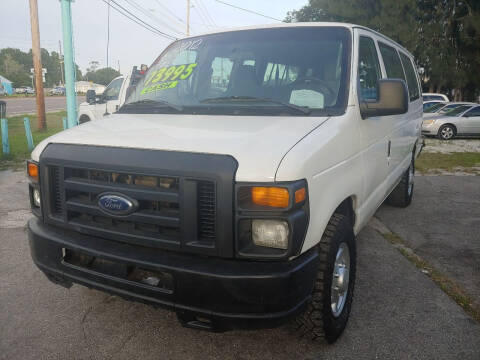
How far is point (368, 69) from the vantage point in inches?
134

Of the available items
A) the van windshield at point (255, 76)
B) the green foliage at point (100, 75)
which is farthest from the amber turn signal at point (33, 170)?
the green foliage at point (100, 75)

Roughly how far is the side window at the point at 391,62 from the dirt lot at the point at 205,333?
6.25 ft

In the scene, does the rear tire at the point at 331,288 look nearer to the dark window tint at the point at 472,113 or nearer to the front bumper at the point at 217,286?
the front bumper at the point at 217,286

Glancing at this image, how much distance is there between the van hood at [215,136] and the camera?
215cm

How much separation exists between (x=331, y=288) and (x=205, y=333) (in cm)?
91

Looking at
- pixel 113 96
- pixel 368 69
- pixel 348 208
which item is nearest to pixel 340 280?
pixel 348 208

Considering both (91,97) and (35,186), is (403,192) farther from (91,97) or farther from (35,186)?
(91,97)

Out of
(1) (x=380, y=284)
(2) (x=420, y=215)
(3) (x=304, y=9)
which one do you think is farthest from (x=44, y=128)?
(3) (x=304, y=9)

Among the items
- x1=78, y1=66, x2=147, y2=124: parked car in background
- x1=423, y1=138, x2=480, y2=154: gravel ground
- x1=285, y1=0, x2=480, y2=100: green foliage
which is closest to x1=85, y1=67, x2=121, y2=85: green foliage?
x1=285, y1=0, x2=480, y2=100: green foliage

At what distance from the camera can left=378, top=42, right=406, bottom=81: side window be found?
13.2 ft

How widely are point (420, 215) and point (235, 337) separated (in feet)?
12.8

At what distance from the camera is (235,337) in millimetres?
2842

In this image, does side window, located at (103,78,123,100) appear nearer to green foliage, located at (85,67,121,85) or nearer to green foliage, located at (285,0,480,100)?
green foliage, located at (285,0,480,100)

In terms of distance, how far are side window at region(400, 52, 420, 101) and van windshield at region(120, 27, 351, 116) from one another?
228 centimetres
